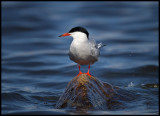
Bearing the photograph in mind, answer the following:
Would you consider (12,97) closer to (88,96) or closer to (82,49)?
(82,49)

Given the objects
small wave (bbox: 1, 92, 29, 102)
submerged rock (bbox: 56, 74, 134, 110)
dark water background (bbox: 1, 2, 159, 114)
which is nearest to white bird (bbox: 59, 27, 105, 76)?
submerged rock (bbox: 56, 74, 134, 110)

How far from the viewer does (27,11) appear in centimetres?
1842

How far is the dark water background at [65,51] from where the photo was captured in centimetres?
780

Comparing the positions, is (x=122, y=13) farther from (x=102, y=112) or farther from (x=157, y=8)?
(x=102, y=112)

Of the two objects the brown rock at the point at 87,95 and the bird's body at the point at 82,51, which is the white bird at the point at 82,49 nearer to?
the bird's body at the point at 82,51

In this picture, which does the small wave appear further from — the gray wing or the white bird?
the gray wing

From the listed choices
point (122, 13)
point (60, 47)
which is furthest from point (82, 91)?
point (122, 13)

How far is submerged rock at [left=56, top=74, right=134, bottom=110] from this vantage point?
20.3 ft

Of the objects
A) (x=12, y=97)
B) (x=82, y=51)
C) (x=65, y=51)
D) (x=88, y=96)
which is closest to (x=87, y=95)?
(x=88, y=96)

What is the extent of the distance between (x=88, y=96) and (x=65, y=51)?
6.93 meters

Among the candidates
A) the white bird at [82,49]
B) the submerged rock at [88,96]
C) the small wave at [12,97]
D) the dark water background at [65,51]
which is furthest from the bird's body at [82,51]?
the small wave at [12,97]

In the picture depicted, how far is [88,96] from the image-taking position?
6246mm

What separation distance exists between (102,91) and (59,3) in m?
13.8

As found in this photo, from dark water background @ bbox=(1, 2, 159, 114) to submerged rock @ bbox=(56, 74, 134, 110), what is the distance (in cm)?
23
